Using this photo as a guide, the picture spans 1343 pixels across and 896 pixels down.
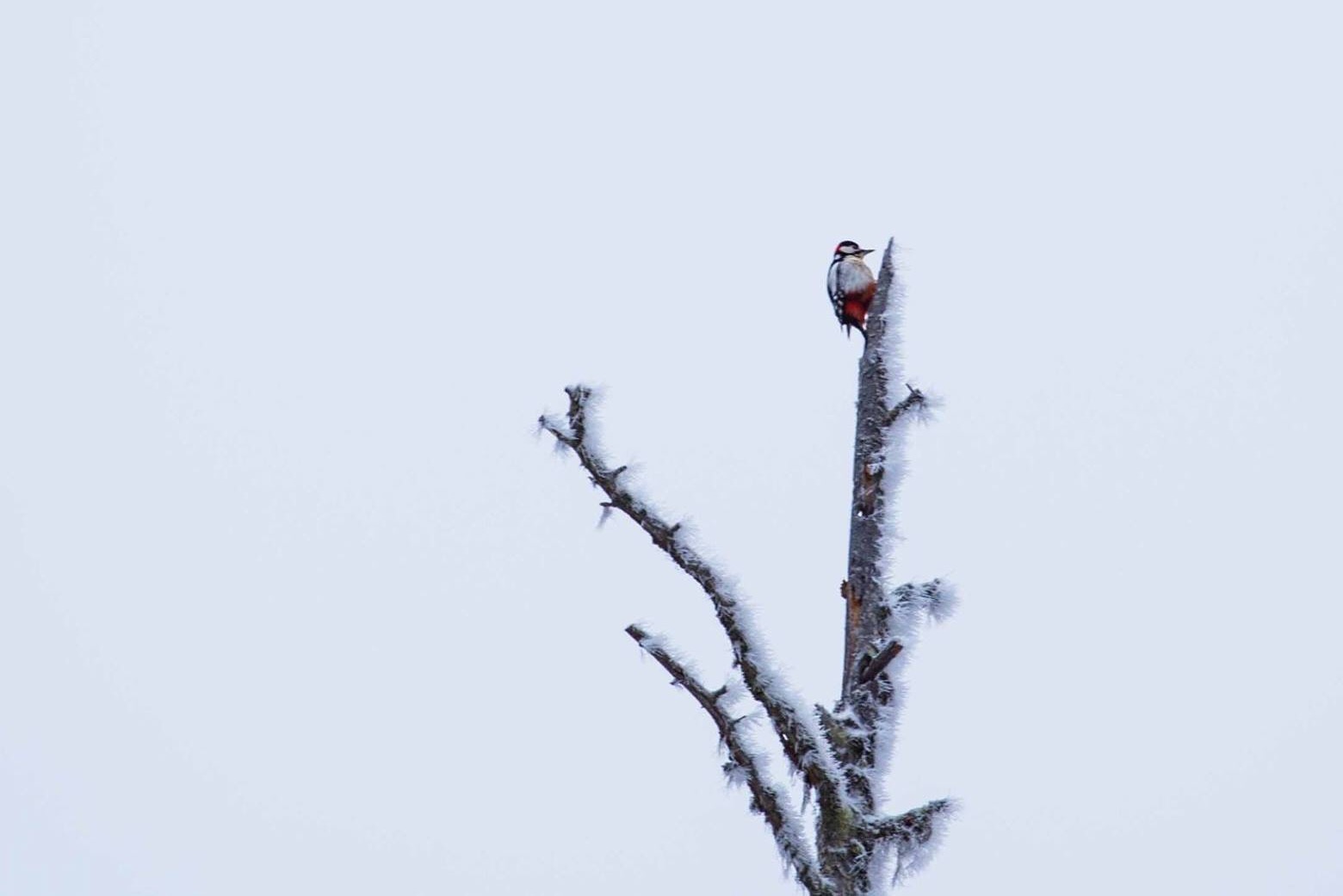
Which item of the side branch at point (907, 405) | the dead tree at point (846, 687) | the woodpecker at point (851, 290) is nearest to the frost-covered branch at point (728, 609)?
the dead tree at point (846, 687)

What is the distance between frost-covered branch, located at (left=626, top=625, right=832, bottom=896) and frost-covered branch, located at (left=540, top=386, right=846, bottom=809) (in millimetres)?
122

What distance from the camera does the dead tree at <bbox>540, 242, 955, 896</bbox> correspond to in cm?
472

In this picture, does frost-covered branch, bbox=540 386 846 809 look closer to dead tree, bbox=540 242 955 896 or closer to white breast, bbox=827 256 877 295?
dead tree, bbox=540 242 955 896

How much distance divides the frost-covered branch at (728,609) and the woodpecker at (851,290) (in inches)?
193

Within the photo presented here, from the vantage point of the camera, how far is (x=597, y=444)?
5336mm

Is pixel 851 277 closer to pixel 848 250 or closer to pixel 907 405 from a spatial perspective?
pixel 848 250

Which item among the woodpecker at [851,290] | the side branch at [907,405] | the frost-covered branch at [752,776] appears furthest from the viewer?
the woodpecker at [851,290]

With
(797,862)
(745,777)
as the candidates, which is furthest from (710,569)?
(797,862)

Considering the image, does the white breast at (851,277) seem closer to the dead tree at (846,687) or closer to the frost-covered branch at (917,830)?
the dead tree at (846,687)

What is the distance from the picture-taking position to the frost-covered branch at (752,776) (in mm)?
4645

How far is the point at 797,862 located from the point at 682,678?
29.0 inches

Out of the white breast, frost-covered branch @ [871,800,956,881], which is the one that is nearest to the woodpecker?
the white breast

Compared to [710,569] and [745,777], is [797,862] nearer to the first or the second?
[745,777]

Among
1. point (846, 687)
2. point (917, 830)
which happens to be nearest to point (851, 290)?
point (846, 687)
